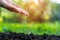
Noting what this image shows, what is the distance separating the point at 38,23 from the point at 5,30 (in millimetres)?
622

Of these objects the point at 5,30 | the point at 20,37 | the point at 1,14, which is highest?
the point at 1,14

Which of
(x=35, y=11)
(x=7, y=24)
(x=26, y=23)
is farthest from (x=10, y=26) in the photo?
(x=35, y=11)

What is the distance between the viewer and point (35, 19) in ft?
12.3

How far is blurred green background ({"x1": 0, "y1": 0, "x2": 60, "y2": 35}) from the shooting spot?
12.1 ft

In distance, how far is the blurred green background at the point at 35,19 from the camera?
3.68m

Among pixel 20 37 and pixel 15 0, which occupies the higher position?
pixel 15 0

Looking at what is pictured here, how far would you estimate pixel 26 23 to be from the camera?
3.77 meters

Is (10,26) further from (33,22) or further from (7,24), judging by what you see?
(33,22)

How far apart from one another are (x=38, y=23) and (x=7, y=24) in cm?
57

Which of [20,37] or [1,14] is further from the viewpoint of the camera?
[1,14]

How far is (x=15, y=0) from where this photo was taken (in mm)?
3609

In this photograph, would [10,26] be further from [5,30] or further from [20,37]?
[20,37]

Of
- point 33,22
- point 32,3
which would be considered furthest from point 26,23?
point 32,3

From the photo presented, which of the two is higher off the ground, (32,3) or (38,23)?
(32,3)
